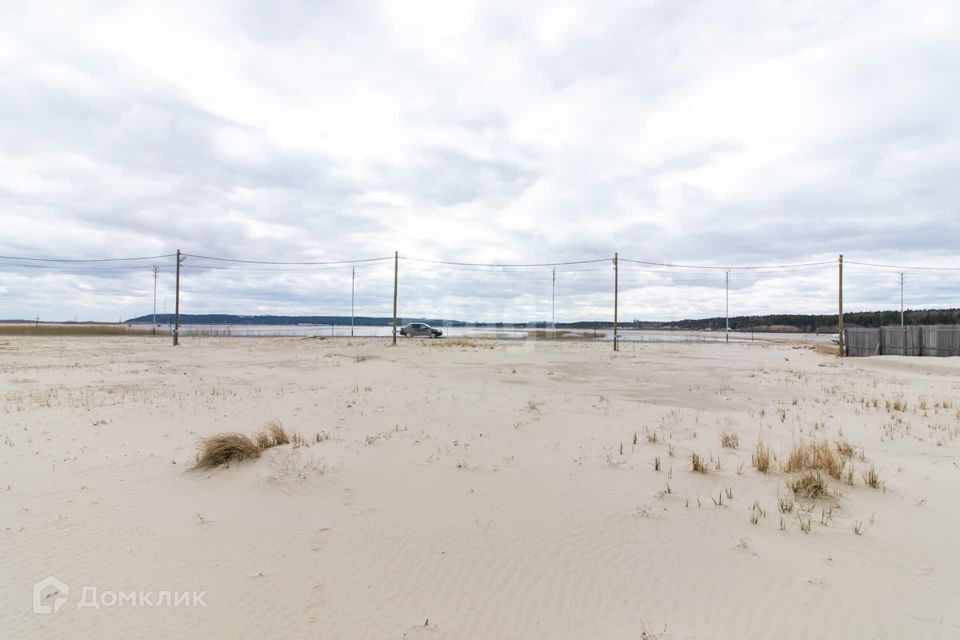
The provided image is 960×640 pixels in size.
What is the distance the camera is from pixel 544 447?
27.8 feet

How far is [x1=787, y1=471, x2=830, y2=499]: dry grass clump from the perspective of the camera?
5.96m

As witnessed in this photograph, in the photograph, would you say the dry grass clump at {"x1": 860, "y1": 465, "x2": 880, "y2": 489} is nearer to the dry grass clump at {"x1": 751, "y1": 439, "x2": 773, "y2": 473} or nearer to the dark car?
the dry grass clump at {"x1": 751, "y1": 439, "x2": 773, "y2": 473}

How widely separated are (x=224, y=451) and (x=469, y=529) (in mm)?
4380

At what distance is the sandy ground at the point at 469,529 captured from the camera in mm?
3637

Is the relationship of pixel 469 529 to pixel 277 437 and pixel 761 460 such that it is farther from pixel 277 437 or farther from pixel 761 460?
pixel 761 460

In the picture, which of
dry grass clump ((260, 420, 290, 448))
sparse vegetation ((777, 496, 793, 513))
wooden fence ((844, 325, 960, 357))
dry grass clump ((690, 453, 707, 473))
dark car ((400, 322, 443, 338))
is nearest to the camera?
sparse vegetation ((777, 496, 793, 513))

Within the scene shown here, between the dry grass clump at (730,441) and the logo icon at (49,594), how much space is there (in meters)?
9.28

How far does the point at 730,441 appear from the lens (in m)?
8.71

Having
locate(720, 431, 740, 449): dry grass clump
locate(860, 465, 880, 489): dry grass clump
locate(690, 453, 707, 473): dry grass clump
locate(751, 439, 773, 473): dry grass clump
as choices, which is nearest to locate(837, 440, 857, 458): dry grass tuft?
locate(860, 465, 880, 489): dry grass clump

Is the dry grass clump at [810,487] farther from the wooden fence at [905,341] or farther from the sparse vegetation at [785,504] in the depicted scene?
the wooden fence at [905,341]

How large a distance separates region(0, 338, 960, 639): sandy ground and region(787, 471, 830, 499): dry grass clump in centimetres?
21

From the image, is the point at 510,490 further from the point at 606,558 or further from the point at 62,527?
the point at 62,527

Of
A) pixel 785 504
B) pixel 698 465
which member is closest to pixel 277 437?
pixel 698 465

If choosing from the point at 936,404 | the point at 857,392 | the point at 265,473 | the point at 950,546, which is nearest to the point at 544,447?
the point at 265,473
